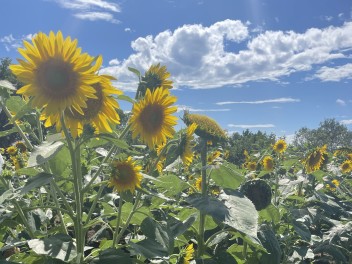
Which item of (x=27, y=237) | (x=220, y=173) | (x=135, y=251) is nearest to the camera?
(x=135, y=251)

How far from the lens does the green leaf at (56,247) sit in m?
1.61

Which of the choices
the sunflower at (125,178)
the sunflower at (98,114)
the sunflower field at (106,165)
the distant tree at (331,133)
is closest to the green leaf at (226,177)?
the sunflower field at (106,165)

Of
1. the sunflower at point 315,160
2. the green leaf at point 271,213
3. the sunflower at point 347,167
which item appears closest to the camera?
the green leaf at point 271,213

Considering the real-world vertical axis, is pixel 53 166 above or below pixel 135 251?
above

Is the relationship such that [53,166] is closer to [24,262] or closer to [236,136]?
[24,262]

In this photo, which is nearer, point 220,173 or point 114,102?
point 114,102

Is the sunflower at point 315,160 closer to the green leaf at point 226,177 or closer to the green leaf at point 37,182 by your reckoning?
the green leaf at point 226,177

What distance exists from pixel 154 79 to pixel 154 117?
0.23 metres

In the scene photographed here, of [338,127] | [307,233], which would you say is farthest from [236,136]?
[338,127]

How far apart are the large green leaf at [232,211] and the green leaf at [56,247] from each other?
561 mm

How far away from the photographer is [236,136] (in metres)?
46.4

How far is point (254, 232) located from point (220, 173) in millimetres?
594

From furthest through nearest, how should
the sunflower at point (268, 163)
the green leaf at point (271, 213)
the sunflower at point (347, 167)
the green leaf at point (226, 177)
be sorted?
the sunflower at point (347, 167) → the sunflower at point (268, 163) → the green leaf at point (271, 213) → the green leaf at point (226, 177)

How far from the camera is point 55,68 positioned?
180 cm
